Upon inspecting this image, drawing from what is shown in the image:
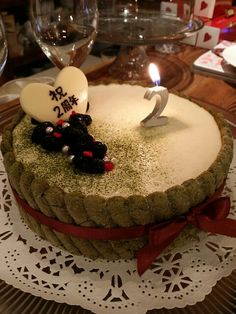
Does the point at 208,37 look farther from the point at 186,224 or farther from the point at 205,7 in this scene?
the point at 186,224

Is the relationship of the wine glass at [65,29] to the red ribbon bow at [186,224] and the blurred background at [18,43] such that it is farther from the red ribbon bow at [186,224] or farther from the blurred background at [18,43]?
the blurred background at [18,43]

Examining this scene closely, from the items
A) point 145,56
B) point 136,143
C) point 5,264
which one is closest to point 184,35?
point 145,56

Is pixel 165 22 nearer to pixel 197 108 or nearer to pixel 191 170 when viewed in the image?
pixel 197 108

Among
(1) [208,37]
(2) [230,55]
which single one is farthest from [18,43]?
(2) [230,55]

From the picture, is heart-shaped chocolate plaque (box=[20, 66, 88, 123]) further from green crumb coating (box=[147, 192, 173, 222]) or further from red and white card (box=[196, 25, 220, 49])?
red and white card (box=[196, 25, 220, 49])

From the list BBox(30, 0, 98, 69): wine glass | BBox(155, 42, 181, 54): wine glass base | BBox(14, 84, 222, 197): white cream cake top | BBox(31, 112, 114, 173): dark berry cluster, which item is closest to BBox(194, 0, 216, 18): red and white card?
BBox(155, 42, 181, 54): wine glass base
